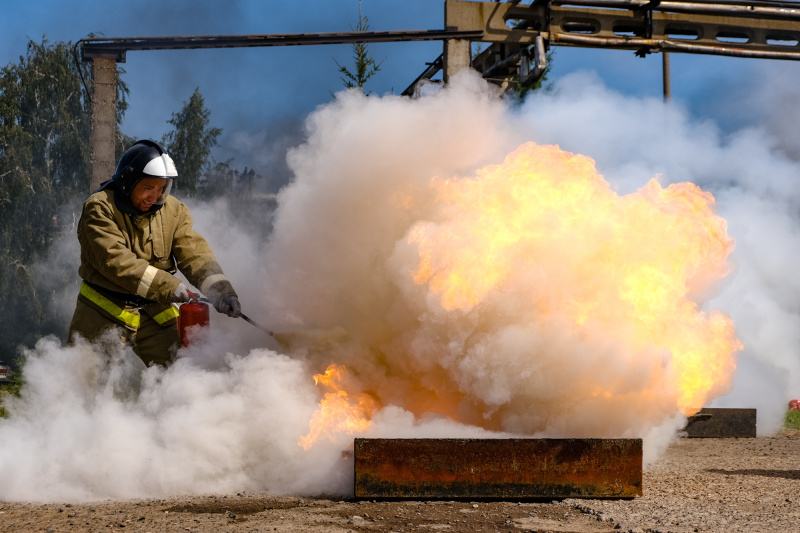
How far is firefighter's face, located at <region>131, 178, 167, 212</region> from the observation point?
5.86 meters

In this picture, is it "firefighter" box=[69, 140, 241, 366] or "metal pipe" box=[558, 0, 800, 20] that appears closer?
"firefighter" box=[69, 140, 241, 366]

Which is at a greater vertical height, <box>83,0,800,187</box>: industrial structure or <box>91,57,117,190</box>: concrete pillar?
<box>83,0,800,187</box>: industrial structure

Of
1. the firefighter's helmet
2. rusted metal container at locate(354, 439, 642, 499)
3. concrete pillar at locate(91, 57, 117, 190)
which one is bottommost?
rusted metal container at locate(354, 439, 642, 499)

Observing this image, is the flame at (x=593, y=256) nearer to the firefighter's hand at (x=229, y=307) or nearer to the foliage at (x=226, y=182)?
the firefighter's hand at (x=229, y=307)

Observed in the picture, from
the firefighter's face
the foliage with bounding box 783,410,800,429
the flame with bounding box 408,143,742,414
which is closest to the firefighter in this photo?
the firefighter's face

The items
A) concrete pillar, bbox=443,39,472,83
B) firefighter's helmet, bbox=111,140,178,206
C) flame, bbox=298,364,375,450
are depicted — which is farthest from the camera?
concrete pillar, bbox=443,39,472,83

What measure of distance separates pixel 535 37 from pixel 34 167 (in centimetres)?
1463

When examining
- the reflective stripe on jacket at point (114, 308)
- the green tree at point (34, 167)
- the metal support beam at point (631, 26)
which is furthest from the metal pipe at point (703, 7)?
the green tree at point (34, 167)

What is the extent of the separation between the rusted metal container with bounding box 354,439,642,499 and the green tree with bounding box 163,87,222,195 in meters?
20.3

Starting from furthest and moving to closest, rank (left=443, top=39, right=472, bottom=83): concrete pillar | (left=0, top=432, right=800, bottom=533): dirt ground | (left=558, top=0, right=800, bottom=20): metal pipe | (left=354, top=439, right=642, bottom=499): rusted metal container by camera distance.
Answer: (left=558, top=0, right=800, bottom=20): metal pipe → (left=443, top=39, right=472, bottom=83): concrete pillar → (left=354, top=439, right=642, bottom=499): rusted metal container → (left=0, top=432, right=800, bottom=533): dirt ground

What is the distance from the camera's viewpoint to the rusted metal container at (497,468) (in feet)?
16.0

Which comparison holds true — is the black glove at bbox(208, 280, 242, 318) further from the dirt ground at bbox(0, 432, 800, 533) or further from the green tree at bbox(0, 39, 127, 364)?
the green tree at bbox(0, 39, 127, 364)

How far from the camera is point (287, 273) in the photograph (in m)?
6.62

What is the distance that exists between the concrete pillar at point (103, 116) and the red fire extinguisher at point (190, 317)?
5896 mm
